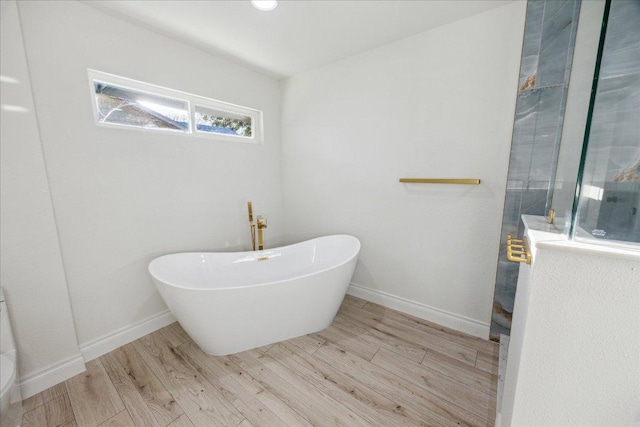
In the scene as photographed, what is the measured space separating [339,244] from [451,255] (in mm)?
942

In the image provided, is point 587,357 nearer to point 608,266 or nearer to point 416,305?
point 608,266

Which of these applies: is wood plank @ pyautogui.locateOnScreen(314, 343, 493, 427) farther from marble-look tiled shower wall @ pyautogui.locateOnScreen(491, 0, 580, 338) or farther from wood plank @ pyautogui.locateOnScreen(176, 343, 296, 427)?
marble-look tiled shower wall @ pyautogui.locateOnScreen(491, 0, 580, 338)

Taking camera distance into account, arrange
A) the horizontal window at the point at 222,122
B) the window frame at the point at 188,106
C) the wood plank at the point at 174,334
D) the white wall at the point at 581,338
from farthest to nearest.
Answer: the horizontal window at the point at 222,122 → the wood plank at the point at 174,334 → the window frame at the point at 188,106 → the white wall at the point at 581,338

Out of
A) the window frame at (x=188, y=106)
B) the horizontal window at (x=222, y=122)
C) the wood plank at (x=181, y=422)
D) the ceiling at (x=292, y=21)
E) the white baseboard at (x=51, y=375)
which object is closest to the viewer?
the wood plank at (x=181, y=422)

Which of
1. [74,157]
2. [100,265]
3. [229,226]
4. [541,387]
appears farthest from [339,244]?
[74,157]

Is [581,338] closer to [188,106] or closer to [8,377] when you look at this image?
[8,377]

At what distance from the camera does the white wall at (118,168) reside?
1.40m

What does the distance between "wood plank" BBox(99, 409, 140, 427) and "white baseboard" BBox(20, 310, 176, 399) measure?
1.70ft

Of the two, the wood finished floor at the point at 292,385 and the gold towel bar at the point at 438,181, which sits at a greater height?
the gold towel bar at the point at 438,181

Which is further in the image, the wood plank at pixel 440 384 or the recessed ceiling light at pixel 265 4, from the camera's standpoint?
the recessed ceiling light at pixel 265 4

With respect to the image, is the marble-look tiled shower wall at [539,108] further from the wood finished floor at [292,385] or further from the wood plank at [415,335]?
the wood finished floor at [292,385]

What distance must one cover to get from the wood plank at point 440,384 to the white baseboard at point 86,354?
1695 mm

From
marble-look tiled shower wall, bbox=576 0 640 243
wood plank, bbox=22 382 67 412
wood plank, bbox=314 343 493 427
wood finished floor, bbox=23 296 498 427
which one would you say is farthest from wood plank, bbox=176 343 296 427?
marble-look tiled shower wall, bbox=576 0 640 243

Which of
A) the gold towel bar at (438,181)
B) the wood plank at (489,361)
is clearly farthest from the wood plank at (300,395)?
the gold towel bar at (438,181)
